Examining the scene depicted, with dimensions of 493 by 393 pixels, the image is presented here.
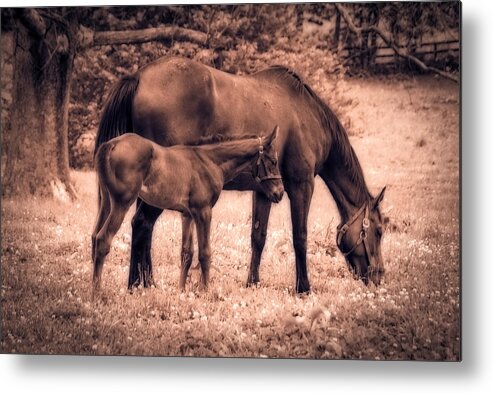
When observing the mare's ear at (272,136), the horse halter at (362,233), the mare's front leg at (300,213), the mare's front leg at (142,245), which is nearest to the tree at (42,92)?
the mare's front leg at (142,245)

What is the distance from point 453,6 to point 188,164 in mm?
1724

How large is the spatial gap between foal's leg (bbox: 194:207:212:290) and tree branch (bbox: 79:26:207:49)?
3.31 ft

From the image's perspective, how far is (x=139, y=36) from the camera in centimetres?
488

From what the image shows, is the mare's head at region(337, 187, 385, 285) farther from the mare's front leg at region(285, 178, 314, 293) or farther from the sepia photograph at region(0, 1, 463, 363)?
the mare's front leg at region(285, 178, 314, 293)

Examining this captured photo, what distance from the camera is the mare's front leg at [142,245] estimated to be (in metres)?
4.79

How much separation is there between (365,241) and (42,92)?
210 centimetres

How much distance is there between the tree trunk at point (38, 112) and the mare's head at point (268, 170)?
3.75 feet

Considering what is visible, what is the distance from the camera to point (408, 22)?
15.5ft

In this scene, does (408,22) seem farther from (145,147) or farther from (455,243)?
(145,147)

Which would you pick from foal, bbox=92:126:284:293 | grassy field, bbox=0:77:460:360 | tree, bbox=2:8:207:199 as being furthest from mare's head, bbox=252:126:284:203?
tree, bbox=2:8:207:199

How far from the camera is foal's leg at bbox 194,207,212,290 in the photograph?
4.75 meters

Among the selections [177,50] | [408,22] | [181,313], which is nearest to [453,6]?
[408,22]

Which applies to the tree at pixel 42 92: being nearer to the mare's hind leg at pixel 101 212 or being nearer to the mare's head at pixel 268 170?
the mare's hind leg at pixel 101 212

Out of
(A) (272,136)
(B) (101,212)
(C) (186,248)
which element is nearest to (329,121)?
(A) (272,136)
